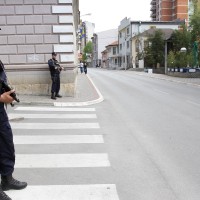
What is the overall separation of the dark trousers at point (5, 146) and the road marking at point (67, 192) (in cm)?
33

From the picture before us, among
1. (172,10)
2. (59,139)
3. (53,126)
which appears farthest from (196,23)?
(172,10)

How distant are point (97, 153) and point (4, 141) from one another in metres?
2.33

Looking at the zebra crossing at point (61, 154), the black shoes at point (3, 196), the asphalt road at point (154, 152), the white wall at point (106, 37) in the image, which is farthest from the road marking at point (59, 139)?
the white wall at point (106, 37)

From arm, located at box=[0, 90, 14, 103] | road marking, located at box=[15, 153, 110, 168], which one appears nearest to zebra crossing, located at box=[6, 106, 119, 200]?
road marking, located at box=[15, 153, 110, 168]

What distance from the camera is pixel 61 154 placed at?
20.4ft

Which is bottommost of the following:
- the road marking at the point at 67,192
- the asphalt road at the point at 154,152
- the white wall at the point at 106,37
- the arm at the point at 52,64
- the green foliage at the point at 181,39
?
the asphalt road at the point at 154,152

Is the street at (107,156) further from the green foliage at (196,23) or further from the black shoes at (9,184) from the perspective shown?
the green foliage at (196,23)

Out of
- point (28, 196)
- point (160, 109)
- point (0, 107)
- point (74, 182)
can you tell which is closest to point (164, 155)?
point (74, 182)

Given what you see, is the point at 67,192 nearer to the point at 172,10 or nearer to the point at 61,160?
the point at 61,160

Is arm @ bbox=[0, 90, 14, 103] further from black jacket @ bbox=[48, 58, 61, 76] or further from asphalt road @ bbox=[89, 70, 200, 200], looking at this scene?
black jacket @ bbox=[48, 58, 61, 76]

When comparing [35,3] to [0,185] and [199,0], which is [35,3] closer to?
[0,185]

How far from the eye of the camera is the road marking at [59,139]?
711cm

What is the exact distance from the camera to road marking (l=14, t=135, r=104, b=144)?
7.11 meters

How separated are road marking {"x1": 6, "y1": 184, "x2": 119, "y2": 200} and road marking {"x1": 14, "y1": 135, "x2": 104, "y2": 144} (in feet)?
7.98
